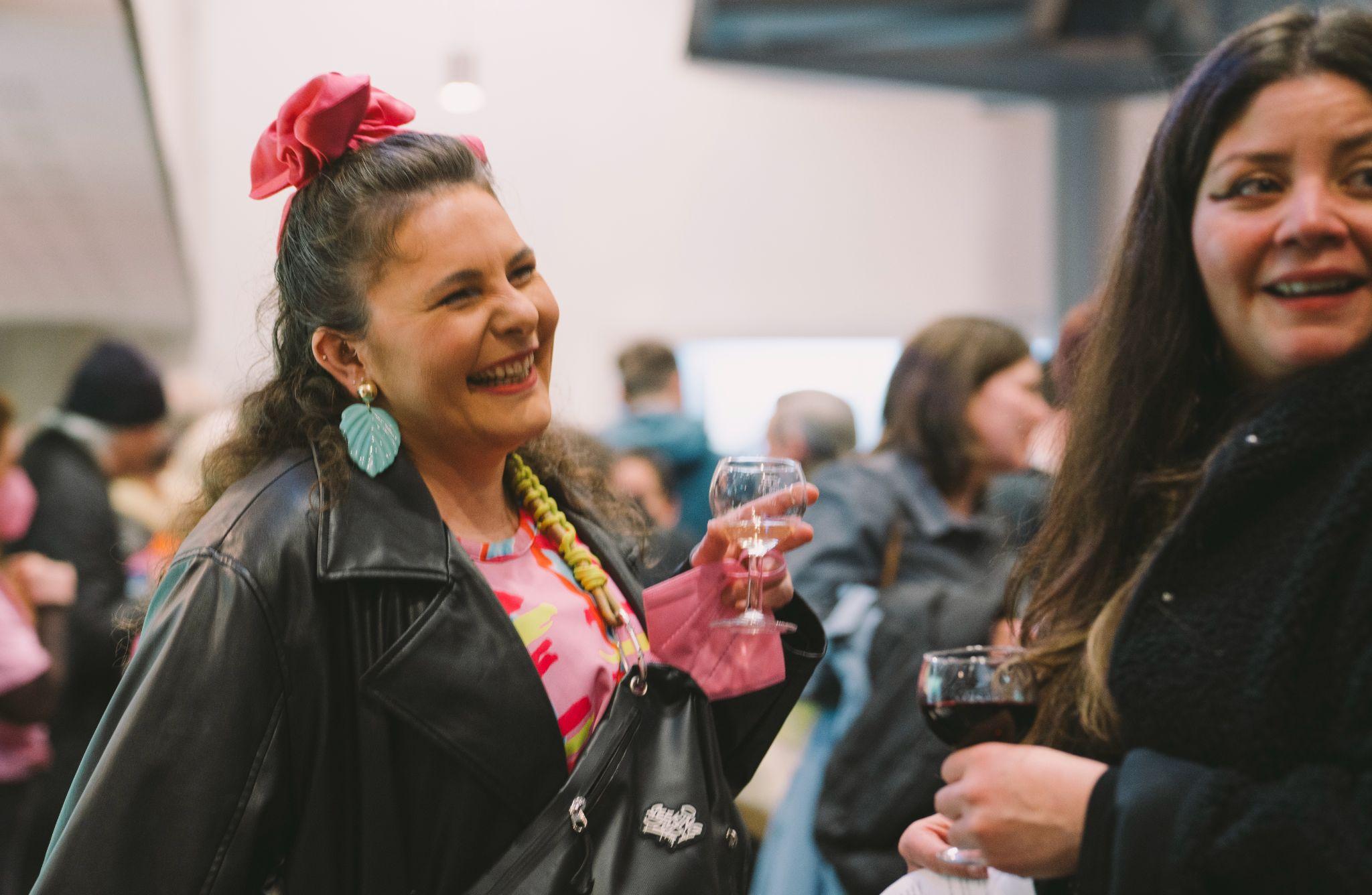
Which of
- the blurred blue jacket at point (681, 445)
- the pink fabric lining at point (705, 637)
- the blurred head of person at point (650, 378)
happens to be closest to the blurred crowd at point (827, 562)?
the pink fabric lining at point (705, 637)

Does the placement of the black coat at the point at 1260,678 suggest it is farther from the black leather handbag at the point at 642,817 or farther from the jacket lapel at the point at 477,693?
the jacket lapel at the point at 477,693

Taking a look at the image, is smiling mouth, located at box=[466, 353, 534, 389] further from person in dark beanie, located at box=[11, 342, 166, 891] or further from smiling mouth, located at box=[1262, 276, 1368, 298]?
person in dark beanie, located at box=[11, 342, 166, 891]

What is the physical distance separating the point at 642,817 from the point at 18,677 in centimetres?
200

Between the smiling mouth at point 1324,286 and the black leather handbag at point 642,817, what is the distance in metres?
0.88

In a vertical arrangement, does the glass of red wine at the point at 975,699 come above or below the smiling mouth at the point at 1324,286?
below

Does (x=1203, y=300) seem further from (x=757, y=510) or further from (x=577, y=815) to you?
(x=577, y=815)

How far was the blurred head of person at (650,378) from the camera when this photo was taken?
215 inches

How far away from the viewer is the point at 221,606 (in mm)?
1423

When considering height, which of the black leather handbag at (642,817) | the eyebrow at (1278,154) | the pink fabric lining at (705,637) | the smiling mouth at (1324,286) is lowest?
the black leather handbag at (642,817)

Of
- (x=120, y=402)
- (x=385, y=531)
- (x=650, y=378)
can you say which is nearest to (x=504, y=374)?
(x=385, y=531)

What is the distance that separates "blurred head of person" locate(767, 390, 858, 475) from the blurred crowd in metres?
0.84

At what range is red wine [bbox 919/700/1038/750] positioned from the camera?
144 centimetres

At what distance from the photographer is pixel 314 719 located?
1472 millimetres

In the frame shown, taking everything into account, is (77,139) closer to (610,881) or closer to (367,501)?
(367,501)
